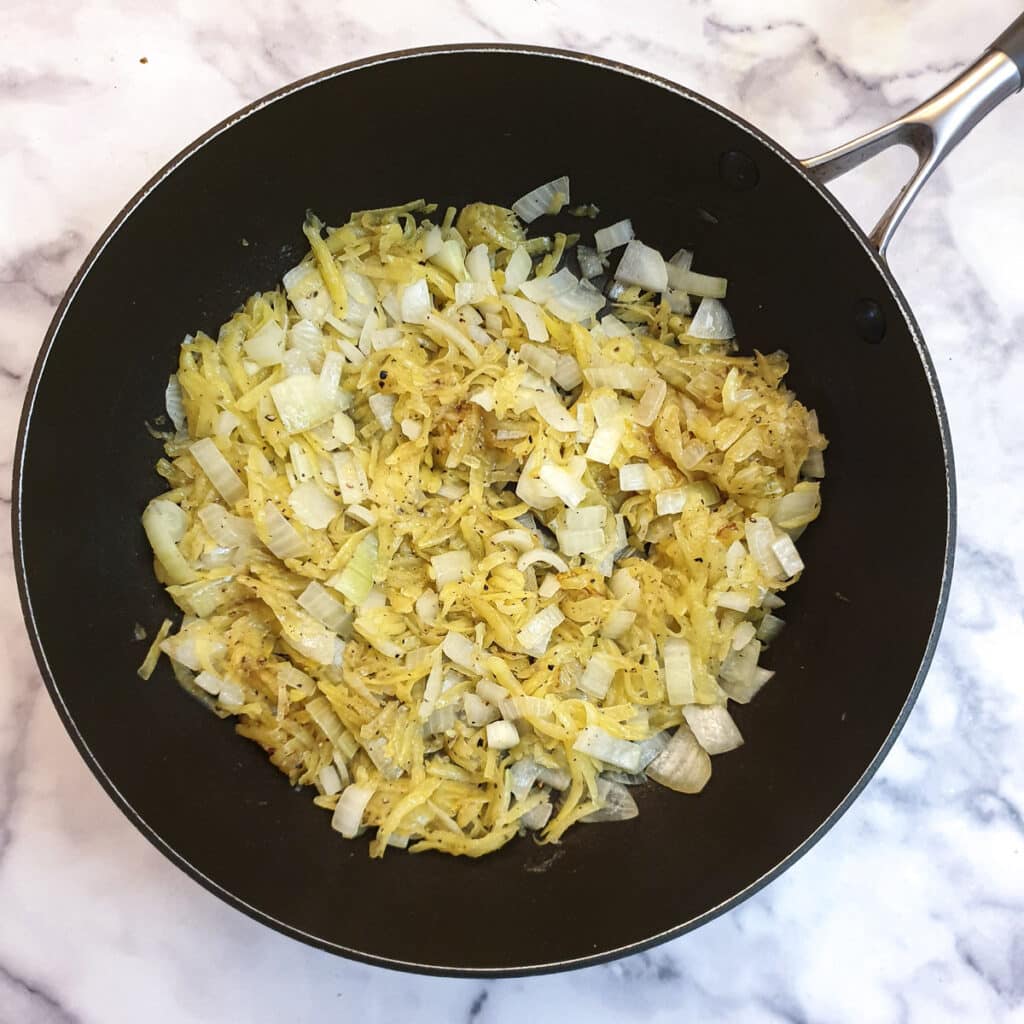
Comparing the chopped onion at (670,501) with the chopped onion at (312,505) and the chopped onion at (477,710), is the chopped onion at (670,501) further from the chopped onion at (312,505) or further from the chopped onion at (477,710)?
the chopped onion at (312,505)

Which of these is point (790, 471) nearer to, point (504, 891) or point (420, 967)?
point (504, 891)

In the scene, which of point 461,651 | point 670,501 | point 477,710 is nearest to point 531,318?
point 670,501

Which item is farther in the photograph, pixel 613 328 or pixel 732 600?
pixel 613 328

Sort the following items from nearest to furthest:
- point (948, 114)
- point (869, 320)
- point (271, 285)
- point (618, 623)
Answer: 1. point (948, 114)
2. point (869, 320)
3. point (618, 623)
4. point (271, 285)

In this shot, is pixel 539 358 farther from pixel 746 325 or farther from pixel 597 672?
pixel 597 672

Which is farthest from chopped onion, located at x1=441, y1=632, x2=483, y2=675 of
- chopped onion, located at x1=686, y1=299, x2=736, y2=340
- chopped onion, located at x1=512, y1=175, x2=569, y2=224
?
chopped onion, located at x1=512, y1=175, x2=569, y2=224

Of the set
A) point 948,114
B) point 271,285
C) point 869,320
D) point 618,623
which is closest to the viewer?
point 948,114

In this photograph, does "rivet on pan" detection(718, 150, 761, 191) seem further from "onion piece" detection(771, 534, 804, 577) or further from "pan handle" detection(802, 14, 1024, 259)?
"onion piece" detection(771, 534, 804, 577)
